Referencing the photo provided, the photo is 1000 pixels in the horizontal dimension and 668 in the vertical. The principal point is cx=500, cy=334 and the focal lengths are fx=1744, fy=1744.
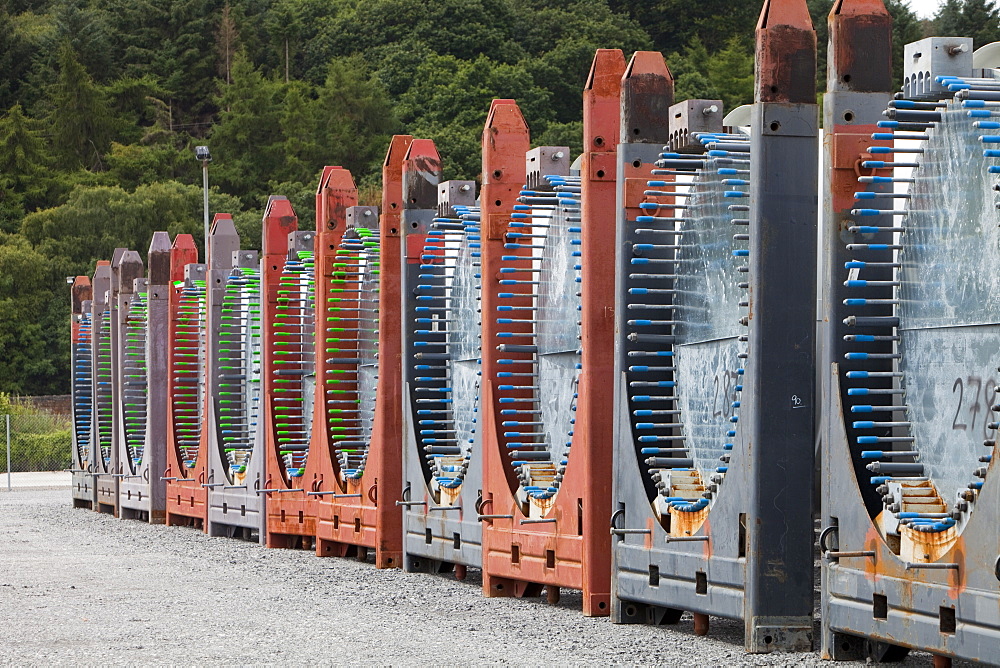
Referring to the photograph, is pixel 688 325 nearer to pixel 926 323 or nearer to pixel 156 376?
pixel 926 323

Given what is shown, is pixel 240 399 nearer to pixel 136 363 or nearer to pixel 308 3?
pixel 136 363

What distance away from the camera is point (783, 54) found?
9055 millimetres

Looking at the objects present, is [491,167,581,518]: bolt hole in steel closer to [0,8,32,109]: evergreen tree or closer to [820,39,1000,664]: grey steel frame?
[820,39,1000,664]: grey steel frame

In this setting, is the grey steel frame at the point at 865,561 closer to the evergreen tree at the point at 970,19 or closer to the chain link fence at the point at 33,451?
the chain link fence at the point at 33,451

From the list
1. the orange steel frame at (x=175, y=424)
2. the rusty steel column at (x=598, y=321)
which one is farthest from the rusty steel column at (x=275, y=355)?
the rusty steel column at (x=598, y=321)

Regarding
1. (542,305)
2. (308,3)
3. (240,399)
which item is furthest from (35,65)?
(542,305)

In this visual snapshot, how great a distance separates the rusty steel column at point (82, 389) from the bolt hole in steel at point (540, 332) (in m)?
18.6

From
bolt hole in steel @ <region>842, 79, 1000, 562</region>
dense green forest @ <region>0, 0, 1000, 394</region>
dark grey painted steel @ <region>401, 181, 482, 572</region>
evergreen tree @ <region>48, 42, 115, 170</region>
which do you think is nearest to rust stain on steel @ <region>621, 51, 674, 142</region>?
bolt hole in steel @ <region>842, 79, 1000, 562</region>

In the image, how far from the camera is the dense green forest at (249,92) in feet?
243

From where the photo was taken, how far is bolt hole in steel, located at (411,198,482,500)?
14.7 m

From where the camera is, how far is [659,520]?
10.2 m

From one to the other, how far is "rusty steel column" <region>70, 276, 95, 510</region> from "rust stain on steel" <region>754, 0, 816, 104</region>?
899 inches

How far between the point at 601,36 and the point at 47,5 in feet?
171

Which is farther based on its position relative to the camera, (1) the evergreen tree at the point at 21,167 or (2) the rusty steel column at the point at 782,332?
(1) the evergreen tree at the point at 21,167
